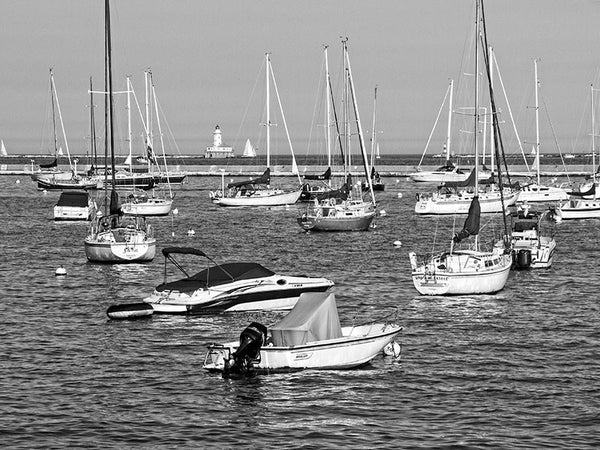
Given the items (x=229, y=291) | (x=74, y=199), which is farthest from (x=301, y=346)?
(x=74, y=199)

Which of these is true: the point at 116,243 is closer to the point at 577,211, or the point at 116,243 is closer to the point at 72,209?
the point at 72,209

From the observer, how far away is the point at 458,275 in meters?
51.3

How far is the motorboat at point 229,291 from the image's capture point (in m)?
46.3

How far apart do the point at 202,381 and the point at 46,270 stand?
33045 mm

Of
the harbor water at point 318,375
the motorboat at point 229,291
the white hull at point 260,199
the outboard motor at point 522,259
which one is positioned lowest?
the white hull at point 260,199

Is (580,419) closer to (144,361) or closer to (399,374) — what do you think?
(399,374)

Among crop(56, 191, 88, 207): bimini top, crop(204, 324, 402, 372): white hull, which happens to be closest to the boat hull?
crop(204, 324, 402, 372): white hull

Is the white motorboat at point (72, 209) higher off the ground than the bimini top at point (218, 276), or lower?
lower

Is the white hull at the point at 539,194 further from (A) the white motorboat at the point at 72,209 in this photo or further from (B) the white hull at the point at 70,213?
(B) the white hull at the point at 70,213

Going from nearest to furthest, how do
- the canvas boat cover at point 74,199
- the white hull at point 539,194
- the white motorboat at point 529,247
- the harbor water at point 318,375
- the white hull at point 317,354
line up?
the harbor water at point 318,375 < the white hull at point 317,354 < the white motorboat at point 529,247 < the canvas boat cover at point 74,199 < the white hull at point 539,194

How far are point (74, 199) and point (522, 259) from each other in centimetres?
5363

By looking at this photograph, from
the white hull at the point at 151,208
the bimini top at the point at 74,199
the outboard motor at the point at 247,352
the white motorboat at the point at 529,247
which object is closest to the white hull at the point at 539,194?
the white hull at the point at 151,208

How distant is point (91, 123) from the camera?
5591 inches

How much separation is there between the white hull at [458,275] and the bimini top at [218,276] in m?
7.93
